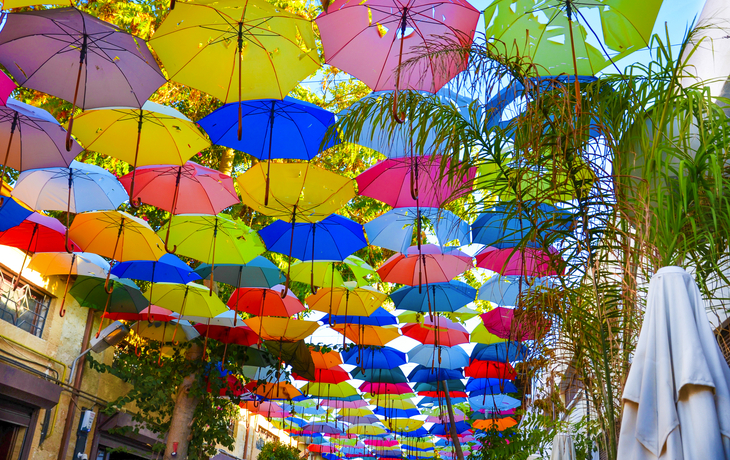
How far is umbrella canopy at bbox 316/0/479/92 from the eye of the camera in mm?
5621

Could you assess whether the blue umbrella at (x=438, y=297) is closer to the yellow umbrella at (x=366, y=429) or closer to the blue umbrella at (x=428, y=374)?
the blue umbrella at (x=428, y=374)

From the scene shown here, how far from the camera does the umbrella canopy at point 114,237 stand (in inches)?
340

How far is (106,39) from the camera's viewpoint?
5.88 m

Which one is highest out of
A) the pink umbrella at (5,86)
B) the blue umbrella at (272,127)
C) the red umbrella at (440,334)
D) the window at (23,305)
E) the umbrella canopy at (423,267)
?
the blue umbrella at (272,127)

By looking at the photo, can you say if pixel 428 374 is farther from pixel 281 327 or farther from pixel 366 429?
pixel 366 429

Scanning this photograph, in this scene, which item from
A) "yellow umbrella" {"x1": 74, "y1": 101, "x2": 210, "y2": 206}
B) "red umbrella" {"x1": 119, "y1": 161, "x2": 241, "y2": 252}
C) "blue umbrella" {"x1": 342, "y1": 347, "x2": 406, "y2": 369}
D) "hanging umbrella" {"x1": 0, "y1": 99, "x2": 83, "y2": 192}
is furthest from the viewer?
"blue umbrella" {"x1": 342, "y1": 347, "x2": 406, "y2": 369}

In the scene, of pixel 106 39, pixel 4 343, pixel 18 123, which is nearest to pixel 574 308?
pixel 106 39

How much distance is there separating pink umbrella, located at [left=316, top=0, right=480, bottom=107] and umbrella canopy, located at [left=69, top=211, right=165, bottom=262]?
14.3ft

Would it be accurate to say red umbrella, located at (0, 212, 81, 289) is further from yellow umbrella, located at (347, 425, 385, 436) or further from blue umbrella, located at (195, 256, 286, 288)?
yellow umbrella, located at (347, 425, 385, 436)

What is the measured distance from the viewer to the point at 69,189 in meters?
7.84

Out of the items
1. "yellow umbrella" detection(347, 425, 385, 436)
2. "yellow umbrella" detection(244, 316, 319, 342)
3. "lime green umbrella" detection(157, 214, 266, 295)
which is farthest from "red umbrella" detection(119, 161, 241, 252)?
"yellow umbrella" detection(347, 425, 385, 436)

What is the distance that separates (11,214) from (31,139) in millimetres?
1605

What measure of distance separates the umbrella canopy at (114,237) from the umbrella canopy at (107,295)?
1.50 meters

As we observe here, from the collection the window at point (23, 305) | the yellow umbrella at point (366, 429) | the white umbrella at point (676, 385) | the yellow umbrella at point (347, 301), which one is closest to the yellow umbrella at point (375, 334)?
the yellow umbrella at point (347, 301)
